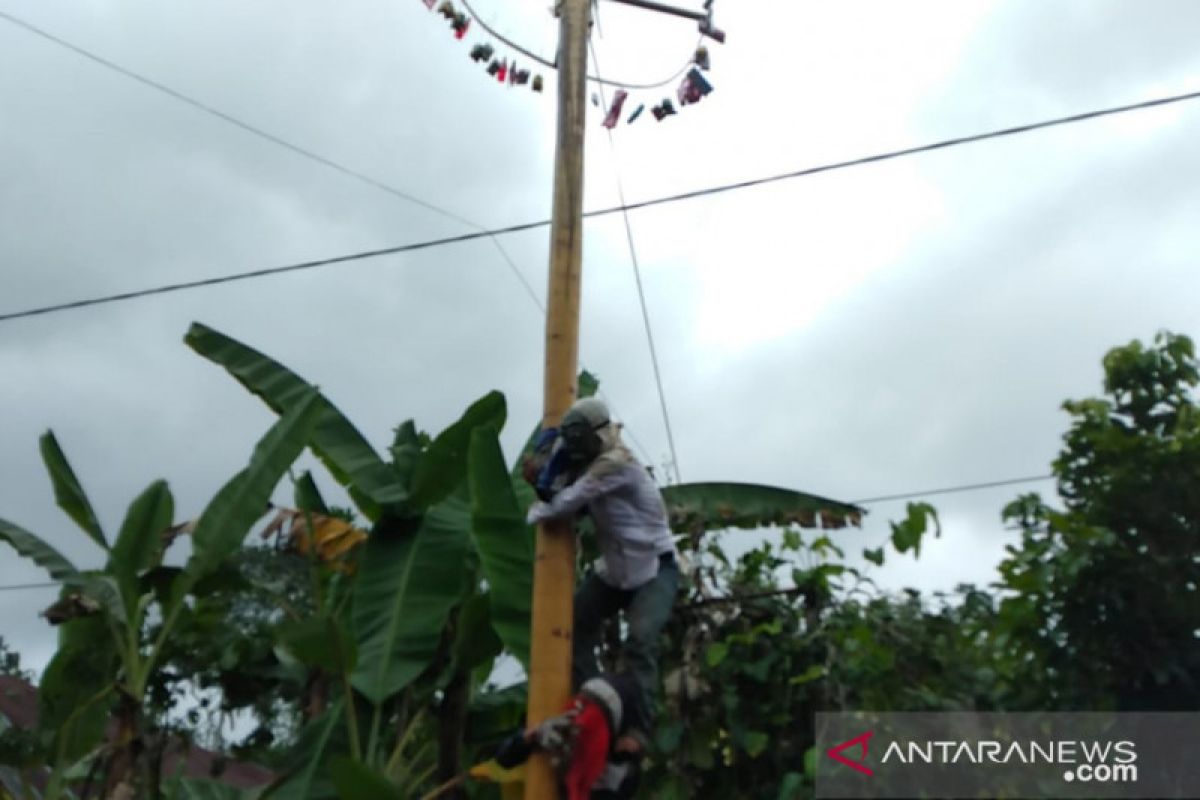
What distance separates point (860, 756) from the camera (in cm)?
671

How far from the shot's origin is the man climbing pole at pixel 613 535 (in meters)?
4.77

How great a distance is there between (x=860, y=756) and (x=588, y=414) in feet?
9.69

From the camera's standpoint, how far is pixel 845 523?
721cm

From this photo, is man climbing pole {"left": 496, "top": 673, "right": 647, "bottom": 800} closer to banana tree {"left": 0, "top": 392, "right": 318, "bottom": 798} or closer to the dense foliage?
the dense foliage

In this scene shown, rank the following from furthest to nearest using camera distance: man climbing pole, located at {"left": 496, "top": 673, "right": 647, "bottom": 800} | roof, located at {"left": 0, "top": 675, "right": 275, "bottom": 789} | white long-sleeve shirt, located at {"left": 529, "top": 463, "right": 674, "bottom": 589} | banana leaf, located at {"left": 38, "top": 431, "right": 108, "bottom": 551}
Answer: roof, located at {"left": 0, "top": 675, "right": 275, "bottom": 789}, banana leaf, located at {"left": 38, "top": 431, "right": 108, "bottom": 551}, white long-sleeve shirt, located at {"left": 529, "top": 463, "right": 674, "bottom": 589}, man climbing pole, located at {"left": 496, "top": 673, "right": 647, "bottom": 800}

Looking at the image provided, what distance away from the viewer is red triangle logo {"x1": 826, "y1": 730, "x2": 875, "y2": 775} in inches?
262

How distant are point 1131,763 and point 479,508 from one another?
11.7ft

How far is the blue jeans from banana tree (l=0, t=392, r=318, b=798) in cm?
251

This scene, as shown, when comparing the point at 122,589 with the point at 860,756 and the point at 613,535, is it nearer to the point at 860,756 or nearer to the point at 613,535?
the point at 613,535

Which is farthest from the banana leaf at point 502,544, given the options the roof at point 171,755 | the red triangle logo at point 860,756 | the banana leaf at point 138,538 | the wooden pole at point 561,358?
the roof at point 171,755

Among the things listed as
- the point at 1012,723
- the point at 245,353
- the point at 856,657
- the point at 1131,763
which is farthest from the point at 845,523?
the point at 245,353

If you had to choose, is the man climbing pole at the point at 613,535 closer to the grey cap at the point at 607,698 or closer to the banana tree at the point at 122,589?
the grey cap at the point at 607,698

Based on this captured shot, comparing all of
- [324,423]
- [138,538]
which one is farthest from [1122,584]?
[138,538]

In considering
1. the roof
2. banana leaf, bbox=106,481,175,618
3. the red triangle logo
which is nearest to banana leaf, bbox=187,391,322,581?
banana leaf, bbox=106,481,175,618
